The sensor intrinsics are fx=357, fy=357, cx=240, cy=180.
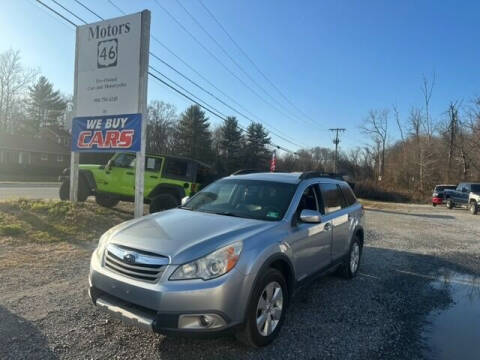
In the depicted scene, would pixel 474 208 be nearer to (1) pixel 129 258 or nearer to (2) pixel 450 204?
(2) pixel 450 204

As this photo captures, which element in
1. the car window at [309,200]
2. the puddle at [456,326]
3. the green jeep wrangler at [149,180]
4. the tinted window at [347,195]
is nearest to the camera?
the puddle at [456,326]

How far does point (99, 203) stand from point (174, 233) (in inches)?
370

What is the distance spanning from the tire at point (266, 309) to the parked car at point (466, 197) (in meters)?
21.8

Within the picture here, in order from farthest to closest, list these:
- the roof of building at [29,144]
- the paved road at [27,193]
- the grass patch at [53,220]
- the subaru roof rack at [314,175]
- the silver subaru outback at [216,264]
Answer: the roof of building at [29,144] → the paved road at [27,193] → the grass patch at [53,220] → the subaru roof rack at [314,175] → the silver subaru outback at [216,264]

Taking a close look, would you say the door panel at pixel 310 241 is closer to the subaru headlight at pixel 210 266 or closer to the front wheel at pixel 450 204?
the subaru headlight at pixel 210 266

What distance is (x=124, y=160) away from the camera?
1110cm

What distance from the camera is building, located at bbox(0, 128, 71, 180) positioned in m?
39.5

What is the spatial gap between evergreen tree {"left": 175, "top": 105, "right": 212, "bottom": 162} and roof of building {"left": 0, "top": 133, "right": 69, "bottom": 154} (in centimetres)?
1582

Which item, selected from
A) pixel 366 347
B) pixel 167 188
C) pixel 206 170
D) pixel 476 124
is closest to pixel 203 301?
pixel 366 347

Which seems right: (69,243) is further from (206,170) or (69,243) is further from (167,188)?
(206,170)

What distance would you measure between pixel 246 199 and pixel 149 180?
22.4ft

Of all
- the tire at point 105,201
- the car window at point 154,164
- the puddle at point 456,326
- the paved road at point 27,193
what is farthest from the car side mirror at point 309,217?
the paved road at point 27,193

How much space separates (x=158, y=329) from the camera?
2.91 m

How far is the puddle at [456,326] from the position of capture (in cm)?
367
